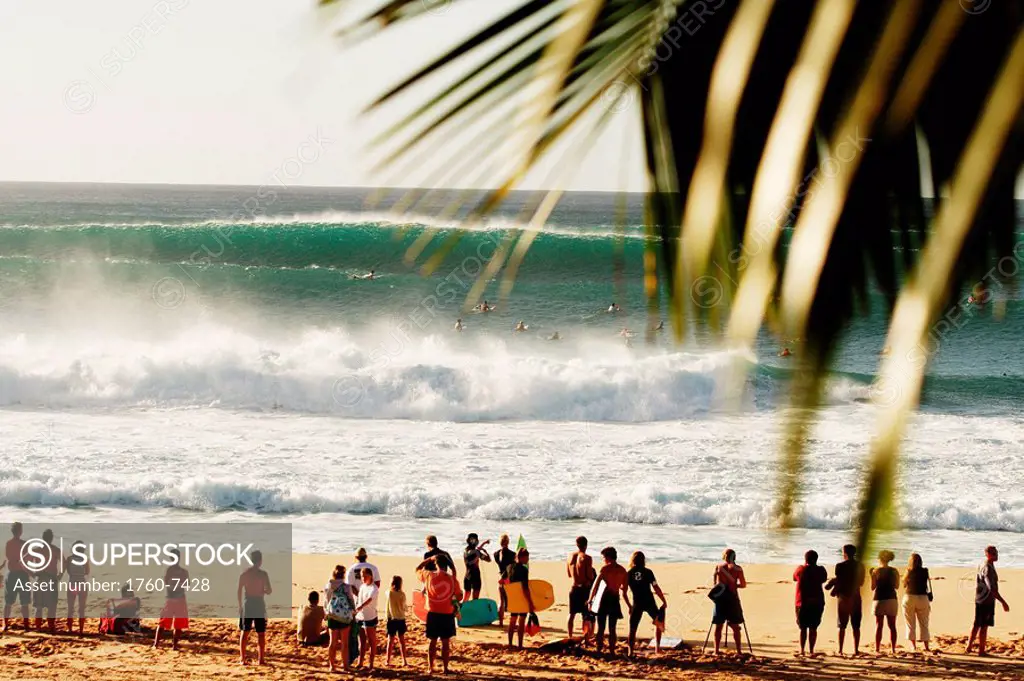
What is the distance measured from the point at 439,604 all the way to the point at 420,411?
2101 cm

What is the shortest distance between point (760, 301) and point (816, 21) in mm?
158

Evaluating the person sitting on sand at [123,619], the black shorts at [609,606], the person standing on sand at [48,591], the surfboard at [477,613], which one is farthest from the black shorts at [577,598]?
the person standing on sand at [48,591]

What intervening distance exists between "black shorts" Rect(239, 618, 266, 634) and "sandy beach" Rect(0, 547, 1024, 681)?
35cm

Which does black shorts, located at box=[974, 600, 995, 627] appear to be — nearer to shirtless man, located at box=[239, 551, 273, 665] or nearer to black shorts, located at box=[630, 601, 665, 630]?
black shorts, located at box=[630, 601, 665, 630]

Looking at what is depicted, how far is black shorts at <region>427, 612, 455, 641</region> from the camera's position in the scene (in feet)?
34.8

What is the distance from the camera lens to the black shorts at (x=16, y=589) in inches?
474

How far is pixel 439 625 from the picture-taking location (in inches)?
420

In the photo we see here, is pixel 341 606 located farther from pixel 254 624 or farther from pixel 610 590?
pixel 610 590

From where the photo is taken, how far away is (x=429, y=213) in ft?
2.97

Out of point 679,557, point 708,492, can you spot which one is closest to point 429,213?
point 679,557

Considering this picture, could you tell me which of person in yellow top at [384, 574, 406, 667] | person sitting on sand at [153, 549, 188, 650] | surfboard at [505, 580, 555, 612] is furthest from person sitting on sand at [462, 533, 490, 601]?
person sitting on sand at [153, 549, 188, 650]

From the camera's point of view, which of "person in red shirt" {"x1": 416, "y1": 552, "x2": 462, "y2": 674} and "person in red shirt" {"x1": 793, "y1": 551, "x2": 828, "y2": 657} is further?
"person in red shirt" {"x1": 793, "y1": 551, "x2": 828, "y2": 657}

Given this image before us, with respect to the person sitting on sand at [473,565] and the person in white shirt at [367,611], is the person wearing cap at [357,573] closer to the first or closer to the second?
the person in white shirt at [367,611]

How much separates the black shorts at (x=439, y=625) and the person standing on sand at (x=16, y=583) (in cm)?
435
